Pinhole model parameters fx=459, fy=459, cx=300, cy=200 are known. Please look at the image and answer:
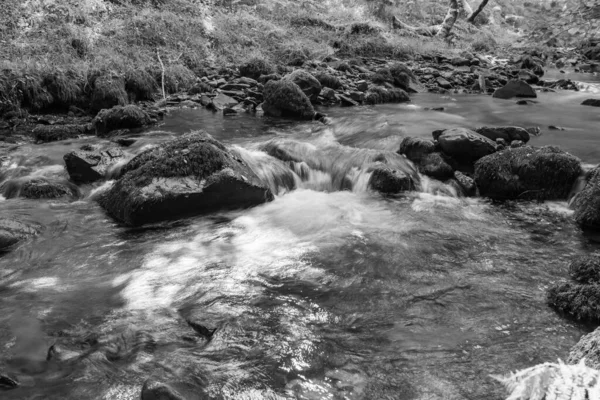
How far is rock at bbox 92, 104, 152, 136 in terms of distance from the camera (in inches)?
389

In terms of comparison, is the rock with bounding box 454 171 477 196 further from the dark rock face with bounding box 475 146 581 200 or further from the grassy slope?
the grassy slope

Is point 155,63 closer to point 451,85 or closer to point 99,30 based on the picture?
point 99,30

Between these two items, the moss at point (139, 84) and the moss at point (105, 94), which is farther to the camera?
the moss at point (139, 84)

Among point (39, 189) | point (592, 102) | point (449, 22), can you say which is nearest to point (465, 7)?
point (449, 22)

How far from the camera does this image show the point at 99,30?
14.7m

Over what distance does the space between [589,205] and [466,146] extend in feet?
7.22

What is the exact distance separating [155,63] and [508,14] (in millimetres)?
36425

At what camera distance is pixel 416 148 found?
7.88 m

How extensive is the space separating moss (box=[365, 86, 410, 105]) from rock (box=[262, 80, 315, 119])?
8.29ft

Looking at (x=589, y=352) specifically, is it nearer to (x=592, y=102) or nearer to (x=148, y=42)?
(x=592, y=102)

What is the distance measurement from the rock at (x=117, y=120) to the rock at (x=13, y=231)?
183 inches

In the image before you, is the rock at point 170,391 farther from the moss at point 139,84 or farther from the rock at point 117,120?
the moss at point 139,84

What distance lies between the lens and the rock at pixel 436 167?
24.0 feet

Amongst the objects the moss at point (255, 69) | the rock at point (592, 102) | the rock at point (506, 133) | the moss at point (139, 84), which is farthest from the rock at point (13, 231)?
the rock at point (592, 102)
